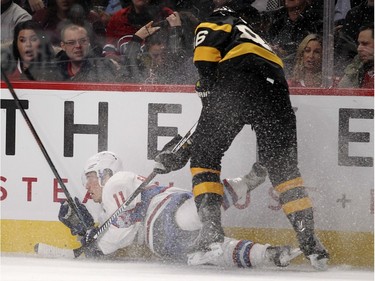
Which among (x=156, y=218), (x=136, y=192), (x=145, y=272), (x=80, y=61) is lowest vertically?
(x=145, y=272)

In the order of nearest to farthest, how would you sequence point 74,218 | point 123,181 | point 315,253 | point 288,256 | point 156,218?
point 288,256 < point 315,253 < point 156,218 < point 123,181 < point 74,218

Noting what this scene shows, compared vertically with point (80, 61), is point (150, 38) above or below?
above

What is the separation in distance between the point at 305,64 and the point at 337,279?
3.56ft

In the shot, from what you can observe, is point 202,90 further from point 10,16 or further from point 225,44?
point 10,16

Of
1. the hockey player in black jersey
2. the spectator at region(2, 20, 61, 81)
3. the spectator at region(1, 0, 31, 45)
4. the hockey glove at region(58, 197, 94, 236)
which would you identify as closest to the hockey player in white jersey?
the hockey glove at region(58, 197, 94, 236)

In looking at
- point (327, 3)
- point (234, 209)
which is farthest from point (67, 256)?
point (327, 3)

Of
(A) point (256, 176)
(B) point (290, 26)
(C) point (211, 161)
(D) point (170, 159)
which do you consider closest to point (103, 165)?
(D) point (170, 159)

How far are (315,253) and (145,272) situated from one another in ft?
2.52

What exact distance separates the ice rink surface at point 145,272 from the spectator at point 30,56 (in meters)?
0.93

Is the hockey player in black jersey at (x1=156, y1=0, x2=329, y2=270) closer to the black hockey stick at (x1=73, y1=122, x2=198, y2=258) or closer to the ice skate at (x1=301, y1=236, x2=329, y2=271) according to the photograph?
the ice skate at (x1=301, y1=236, x2=329, y2=271)

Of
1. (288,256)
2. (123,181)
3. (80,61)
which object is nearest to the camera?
(288,256)

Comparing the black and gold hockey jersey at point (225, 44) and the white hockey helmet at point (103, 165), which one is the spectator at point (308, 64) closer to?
the black and gold hockey jersey at point (225, 44)

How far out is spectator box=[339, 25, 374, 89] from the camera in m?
5.80

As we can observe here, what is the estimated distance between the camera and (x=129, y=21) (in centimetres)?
604
